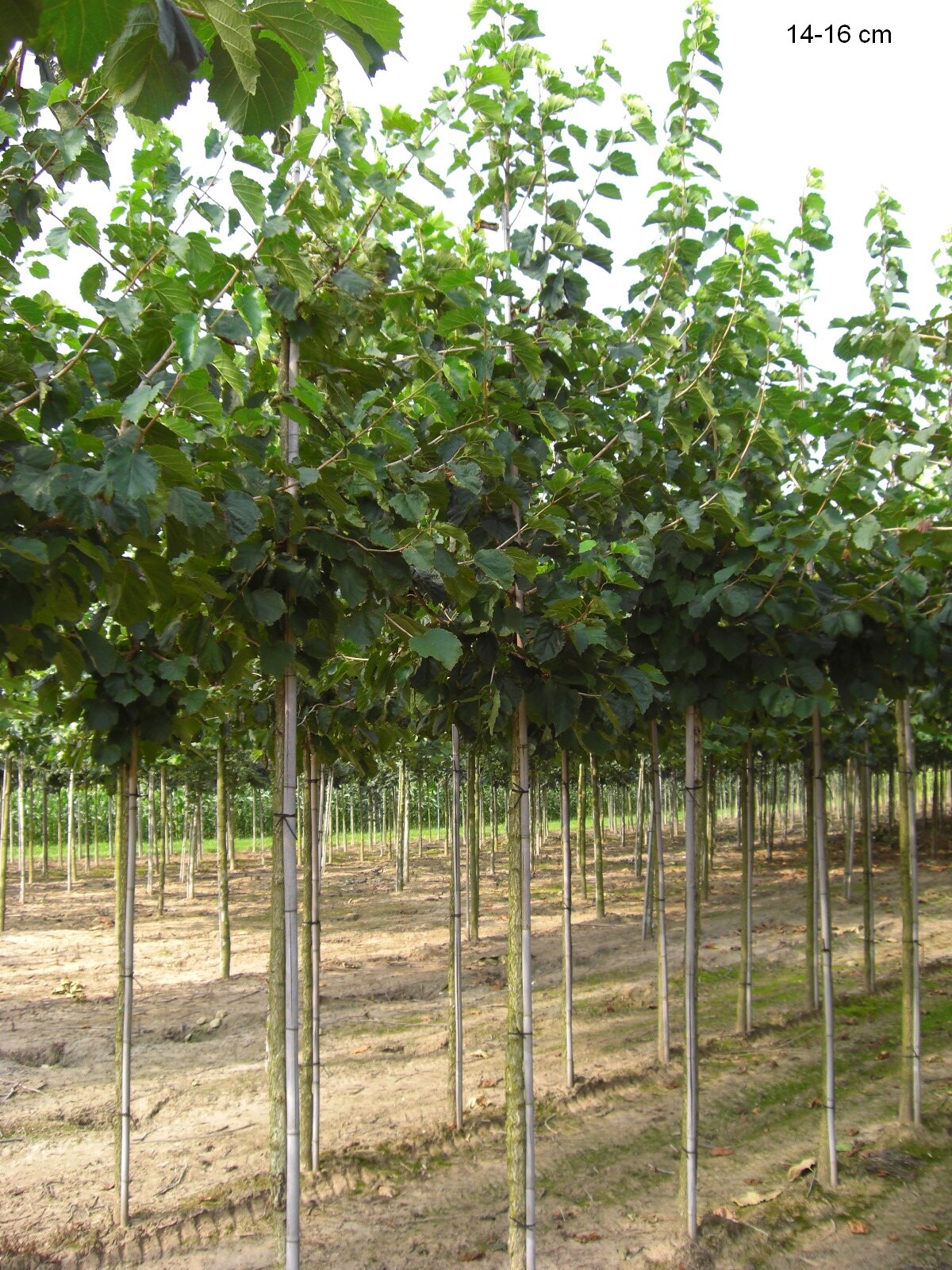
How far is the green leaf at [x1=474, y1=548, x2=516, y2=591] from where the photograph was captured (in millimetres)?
2600

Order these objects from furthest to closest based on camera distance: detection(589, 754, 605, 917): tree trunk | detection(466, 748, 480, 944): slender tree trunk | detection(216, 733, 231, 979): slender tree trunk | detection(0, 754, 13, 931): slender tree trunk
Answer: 1. detection(0, 754, 13, 931): slender tree trunk
2. detection(589, 754, 605, 917): tree trunk
3. detection(466, 748, 480, 944): slender tree trunk
4. detection(216, 733, 231, 979): slender tree trunk

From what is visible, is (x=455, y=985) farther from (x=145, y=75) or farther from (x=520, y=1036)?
(x=145, y=75)

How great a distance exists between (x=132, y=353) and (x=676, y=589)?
254cm

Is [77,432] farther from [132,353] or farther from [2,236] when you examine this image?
[2,236]

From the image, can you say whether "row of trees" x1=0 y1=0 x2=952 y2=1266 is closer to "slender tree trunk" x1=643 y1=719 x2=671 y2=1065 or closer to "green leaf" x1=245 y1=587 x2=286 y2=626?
"green leaf" x1=245 y1=587 x2=286 y2=626

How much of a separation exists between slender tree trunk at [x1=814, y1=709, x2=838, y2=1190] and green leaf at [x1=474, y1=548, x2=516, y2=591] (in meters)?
3.24

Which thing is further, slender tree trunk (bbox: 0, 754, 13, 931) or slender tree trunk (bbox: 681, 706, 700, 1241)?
slender tree trunk (bbox: 0, 754, 13, 931)

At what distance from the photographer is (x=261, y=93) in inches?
46.2

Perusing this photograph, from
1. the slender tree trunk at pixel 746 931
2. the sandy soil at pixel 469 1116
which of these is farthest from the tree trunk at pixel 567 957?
the slender tree trunk at pixel 746 931

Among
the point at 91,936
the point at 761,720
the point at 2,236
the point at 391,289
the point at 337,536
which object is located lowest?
the point at 91,936

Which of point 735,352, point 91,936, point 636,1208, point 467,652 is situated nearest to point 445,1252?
point 636,1208

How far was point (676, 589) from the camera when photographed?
4.14 meters

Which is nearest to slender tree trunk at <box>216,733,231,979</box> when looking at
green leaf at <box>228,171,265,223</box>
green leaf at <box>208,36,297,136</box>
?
green leaf at <box>228,171,265,223</box>

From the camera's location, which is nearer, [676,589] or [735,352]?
[735,352]
